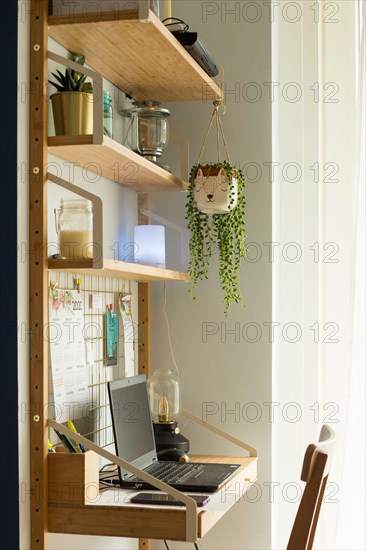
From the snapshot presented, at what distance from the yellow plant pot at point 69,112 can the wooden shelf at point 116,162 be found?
0.04 metres

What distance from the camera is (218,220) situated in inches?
104

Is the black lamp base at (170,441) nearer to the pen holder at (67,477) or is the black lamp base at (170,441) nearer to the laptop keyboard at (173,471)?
the laptop keyboard at (173,471)

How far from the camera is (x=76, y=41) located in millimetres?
2082

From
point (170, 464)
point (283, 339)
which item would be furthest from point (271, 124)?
point (170, 464)

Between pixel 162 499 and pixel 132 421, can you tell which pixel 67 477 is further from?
pixel 132 421

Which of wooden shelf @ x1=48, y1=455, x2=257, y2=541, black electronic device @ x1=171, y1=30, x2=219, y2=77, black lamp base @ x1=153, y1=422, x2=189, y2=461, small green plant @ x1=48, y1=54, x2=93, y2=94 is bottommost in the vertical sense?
wooden shelf @ x1=48, y1=455, x2=257, y2=541

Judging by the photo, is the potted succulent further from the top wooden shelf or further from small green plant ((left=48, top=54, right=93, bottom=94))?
the top wooden shelf

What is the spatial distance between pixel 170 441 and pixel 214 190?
2.48 feet

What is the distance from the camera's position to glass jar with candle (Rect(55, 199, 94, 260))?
6.35 feet

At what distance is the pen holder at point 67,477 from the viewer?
72.7 inches

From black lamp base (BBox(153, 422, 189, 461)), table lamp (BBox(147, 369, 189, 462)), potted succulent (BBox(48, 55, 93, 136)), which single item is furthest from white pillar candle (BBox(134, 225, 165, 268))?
potted succulent (BBox(48, 55, 93, 136))

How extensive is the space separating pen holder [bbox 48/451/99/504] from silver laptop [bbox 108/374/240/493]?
245 mm
